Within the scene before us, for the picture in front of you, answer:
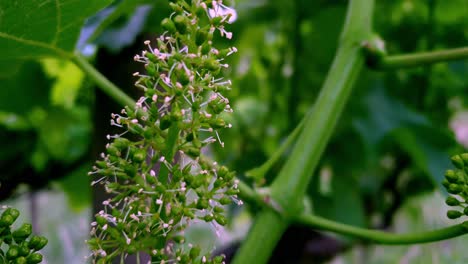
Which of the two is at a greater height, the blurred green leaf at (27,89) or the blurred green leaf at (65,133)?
the blurred green leaf at (27,89)

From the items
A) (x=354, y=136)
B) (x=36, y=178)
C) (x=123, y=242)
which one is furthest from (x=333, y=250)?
(x=123, y=242)

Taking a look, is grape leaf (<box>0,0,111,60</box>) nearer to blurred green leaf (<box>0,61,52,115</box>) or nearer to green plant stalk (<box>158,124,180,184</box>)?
green plant stalk (<box>158,124,180,184</box>)

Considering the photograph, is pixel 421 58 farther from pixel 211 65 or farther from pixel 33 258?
pixel 33 258

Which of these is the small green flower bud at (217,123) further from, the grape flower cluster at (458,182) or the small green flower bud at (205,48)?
the grape flower cluster at (458,182)

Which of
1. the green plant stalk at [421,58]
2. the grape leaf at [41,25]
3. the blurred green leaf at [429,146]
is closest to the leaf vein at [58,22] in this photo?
the grape leaf at [41,25]

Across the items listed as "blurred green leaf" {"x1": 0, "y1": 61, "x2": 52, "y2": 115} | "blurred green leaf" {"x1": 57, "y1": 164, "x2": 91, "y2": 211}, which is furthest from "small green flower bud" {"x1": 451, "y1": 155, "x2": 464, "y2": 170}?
"blurred green leaf" {"x1": 57, "y1": 164, "x2": 91, "y2": 211}

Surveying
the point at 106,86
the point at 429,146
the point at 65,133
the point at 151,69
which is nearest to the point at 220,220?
the point at 151,69
